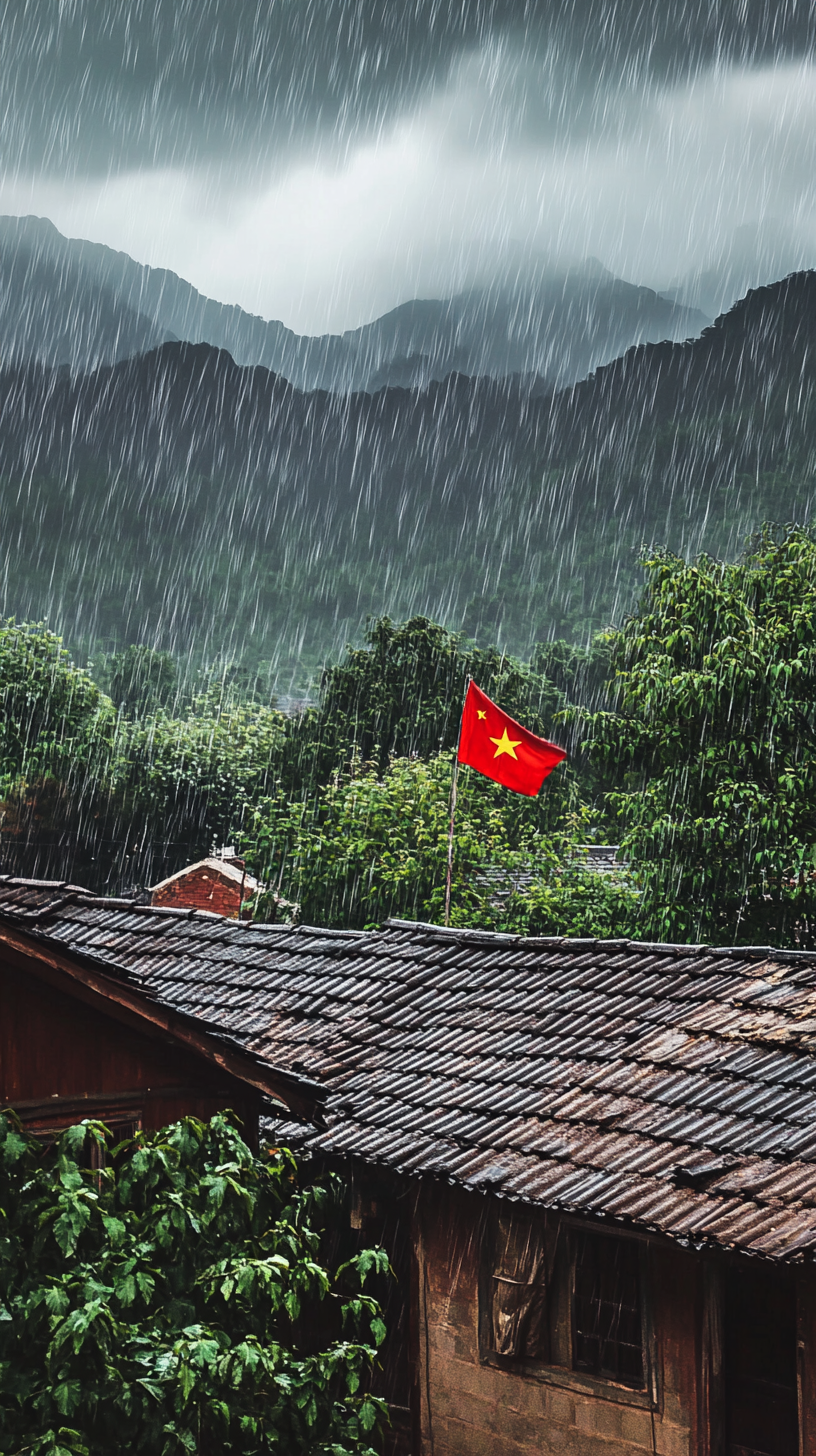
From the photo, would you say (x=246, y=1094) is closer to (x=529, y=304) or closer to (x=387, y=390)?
(x=387, y=390)

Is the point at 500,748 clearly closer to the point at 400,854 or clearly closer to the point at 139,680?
the point at 400,854

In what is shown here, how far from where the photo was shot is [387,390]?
6393 inches

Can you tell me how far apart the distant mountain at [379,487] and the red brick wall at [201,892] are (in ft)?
218

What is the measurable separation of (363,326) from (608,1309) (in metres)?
196

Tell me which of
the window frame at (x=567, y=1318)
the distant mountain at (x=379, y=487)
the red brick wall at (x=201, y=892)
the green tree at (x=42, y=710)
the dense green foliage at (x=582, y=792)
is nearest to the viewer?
the window frame at (x=567, y=1318)

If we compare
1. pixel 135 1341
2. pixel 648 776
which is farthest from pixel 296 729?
pixel 135 1341

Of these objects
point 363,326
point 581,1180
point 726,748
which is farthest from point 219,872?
point 363,326

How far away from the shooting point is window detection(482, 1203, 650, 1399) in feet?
27.8

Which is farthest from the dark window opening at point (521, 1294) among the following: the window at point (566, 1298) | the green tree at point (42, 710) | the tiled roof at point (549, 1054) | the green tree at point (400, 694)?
the green tree at point (42, 710)

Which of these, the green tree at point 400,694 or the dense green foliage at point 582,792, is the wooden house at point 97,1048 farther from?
the green tree at point 400,694

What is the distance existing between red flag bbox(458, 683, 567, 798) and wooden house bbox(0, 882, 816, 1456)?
4.88 m

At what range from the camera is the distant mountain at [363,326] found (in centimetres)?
18112

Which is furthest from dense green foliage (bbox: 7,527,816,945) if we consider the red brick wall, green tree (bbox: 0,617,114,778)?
the red brick wall

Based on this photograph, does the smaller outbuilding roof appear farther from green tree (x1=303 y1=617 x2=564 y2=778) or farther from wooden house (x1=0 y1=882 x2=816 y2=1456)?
wooden house (x1=0 y1=882 x2=816 y2=1456)
